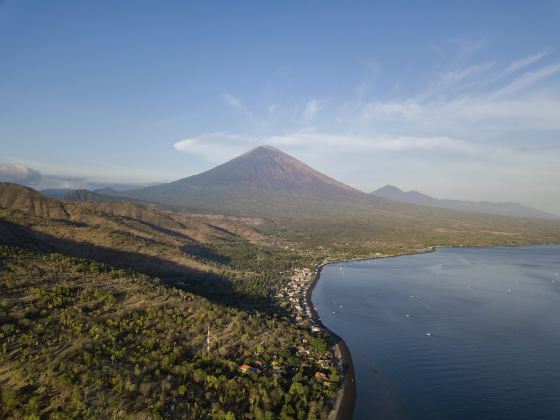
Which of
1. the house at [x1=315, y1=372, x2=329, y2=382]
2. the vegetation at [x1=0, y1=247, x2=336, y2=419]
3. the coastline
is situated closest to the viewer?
the vegetation at [x1=0, y1=247, x2=336, y2=419]

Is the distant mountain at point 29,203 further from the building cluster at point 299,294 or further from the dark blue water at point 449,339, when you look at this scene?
the dark blue water at point 449,339

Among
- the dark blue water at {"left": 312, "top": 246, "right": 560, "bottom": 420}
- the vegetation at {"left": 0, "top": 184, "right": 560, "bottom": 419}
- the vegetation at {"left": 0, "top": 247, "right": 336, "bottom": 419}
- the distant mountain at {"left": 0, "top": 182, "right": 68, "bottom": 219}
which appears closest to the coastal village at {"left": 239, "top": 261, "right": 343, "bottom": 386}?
the vegetation at {"left": 0, "top": 184, "right": 560, "bottom": 419}

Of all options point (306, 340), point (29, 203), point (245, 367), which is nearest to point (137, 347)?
point (245, 367)

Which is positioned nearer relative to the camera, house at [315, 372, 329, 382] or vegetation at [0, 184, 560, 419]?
vegetation at [0, 184, 560, 419]

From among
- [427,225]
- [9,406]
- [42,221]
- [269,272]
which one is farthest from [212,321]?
[427,225]

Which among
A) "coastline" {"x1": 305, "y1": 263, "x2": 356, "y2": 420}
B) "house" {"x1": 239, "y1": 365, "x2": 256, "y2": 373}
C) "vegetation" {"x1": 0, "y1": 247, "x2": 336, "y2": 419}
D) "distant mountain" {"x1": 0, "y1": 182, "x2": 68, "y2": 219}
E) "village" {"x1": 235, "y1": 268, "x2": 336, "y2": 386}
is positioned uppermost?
"distant mountain" {"x1": 0, "y1": 182, "x2": 68, "y2": 219}

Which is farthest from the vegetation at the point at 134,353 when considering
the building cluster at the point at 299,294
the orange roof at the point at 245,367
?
the building cluster at the point at 299,294

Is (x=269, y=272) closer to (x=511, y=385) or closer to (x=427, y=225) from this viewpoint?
(x=511, y=385)

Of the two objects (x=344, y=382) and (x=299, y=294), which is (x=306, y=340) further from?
(x=299, y=294)

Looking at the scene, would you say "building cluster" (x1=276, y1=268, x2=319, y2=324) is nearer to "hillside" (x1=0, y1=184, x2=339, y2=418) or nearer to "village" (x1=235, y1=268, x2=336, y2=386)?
"village" (x1=235, y1=268, x2=336, y2=386)
